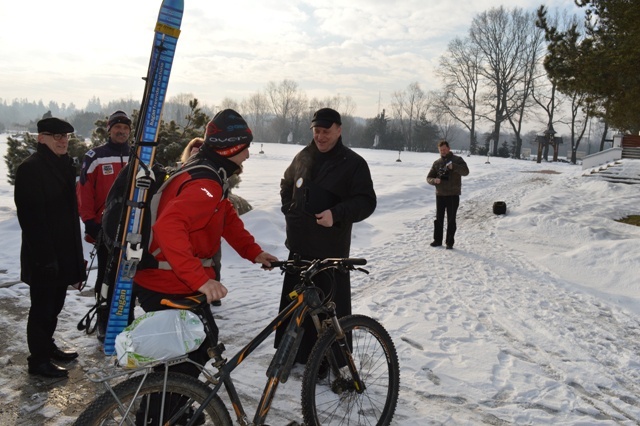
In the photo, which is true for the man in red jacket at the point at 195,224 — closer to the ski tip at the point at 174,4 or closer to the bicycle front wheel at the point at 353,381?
the bicycle front wheel at the point at 353,381

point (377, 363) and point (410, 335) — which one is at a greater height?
point (377, 363)

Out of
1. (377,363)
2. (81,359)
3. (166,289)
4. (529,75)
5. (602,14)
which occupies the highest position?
(529,75)

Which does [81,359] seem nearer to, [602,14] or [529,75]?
[602,14]

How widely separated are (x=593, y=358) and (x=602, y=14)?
1036 cm

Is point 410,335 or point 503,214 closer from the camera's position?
point 410,335

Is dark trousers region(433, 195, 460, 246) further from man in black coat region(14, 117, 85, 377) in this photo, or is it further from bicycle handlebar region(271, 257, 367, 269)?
man in black coat region(14, 117, 85, 377)

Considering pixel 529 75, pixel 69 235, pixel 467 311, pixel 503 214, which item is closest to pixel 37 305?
pixel 69 235

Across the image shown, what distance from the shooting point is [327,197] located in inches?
153

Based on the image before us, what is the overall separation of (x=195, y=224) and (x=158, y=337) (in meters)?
0.61

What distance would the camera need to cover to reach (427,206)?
15508mm

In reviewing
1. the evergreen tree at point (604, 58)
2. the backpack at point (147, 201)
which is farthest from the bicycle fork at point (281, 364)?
the evergreen tree at point (604, 58)

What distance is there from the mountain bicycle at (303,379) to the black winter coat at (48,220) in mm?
1671

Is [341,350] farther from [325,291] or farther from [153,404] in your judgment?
[153,404]

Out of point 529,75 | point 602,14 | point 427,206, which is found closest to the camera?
point 602,14
